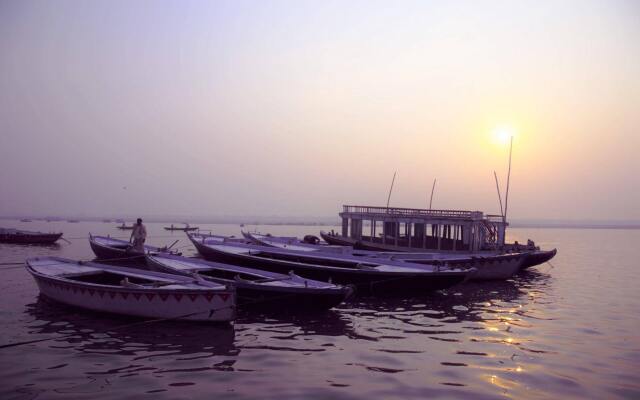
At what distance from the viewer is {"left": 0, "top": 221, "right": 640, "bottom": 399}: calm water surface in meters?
10.4

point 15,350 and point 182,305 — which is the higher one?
point 182,305

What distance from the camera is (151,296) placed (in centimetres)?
1484

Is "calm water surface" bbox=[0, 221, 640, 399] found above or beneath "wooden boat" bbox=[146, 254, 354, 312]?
beneath

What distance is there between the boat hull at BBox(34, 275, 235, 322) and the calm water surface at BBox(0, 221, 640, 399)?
1.13 feet

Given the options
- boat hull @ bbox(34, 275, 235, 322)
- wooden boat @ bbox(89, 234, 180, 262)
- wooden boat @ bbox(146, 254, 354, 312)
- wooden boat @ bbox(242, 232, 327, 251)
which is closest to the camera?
boat hull @ bbox(34, 275, 235, 322)

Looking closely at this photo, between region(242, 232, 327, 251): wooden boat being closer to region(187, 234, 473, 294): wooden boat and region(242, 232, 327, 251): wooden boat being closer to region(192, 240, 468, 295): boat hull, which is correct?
region(187, 234, 473, 294): wooden boat

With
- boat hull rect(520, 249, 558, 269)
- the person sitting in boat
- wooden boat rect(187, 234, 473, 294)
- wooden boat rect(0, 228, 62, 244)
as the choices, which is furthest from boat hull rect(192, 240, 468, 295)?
wooden boat rect(0, 228, 62, 244)

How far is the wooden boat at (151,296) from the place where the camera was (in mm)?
14578

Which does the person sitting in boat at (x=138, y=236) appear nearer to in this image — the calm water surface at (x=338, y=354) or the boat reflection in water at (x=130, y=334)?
the calm water surface at (x=338, y=354)

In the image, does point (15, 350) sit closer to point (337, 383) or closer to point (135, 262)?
point (337, 383)

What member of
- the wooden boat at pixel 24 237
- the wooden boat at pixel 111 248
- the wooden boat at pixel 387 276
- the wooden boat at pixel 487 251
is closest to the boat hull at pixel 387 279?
the wooden boat at pixel 387 276

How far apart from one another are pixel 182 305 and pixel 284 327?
3.14m

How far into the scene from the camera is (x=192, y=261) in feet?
73.5

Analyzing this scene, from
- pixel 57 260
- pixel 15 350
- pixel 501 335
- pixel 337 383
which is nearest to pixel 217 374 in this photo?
pixel 337 383
